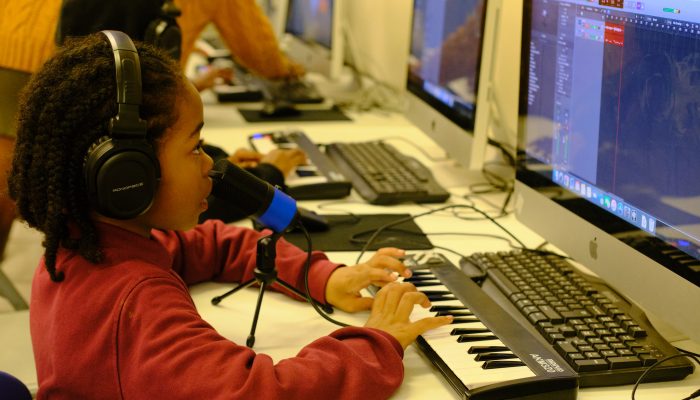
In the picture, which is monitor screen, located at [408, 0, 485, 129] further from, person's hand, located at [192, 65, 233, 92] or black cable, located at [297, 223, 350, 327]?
person's hand, located at [192, 65, 233, 92]

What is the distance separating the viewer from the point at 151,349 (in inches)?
37.3

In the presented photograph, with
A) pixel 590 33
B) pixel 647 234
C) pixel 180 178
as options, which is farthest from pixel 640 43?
pixel 180 178

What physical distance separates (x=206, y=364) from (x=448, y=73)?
1.13 metres

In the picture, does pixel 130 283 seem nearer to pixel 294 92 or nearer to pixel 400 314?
pixel 400 314

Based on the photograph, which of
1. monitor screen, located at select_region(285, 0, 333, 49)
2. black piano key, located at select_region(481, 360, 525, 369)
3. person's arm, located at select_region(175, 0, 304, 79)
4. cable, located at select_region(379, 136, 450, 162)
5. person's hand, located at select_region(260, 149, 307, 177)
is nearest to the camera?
black piano key, located at select_region(481, 360, 525, 369)

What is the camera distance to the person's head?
98 centimetres

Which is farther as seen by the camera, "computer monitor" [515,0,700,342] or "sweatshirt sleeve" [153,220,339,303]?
"sweatshirt sleeve" [153,220,339,303]

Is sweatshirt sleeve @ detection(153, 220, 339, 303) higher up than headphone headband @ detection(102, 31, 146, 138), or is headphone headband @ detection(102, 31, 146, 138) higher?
headphone headband @ detection(102, 31, 146, 138)

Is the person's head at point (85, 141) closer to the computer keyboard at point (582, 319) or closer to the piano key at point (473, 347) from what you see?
the piano key at point (473, 347)

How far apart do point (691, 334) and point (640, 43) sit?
373 mm

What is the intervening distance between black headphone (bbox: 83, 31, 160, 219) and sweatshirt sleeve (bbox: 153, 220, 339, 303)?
1.02ft

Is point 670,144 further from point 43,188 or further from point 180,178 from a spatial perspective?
point 43,188

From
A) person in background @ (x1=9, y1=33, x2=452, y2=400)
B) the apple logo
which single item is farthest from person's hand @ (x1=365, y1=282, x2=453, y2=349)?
the apple logo

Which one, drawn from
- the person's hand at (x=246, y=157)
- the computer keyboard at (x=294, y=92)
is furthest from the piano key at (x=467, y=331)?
the computer keyboard at (x=294, y=92)
